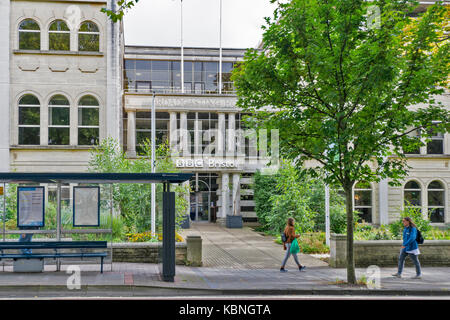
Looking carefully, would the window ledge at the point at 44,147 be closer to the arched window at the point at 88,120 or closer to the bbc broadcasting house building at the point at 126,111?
the bbc broadcasting house building at the point at 126,111

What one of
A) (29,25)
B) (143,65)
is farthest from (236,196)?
(29,25)

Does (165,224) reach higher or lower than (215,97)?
lower

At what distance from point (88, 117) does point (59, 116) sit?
161cm

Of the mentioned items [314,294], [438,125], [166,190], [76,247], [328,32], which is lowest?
[314,294]

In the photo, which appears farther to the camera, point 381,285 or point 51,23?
point 51,23

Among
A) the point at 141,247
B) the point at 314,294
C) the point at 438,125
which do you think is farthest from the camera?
the point at 141,247

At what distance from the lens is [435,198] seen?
3194 centimetres

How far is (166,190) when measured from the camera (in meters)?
12.8

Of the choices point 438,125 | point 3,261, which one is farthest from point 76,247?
point 438,125

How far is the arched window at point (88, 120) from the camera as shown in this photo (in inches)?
1070

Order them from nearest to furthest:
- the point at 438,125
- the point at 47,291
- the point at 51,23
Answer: the point at 47,291, the point at 438,125, the point at 51,23

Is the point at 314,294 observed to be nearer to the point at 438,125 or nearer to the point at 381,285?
the point at 381,285

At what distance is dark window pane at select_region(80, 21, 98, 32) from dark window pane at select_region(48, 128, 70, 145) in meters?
5.85

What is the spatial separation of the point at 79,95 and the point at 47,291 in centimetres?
1797
